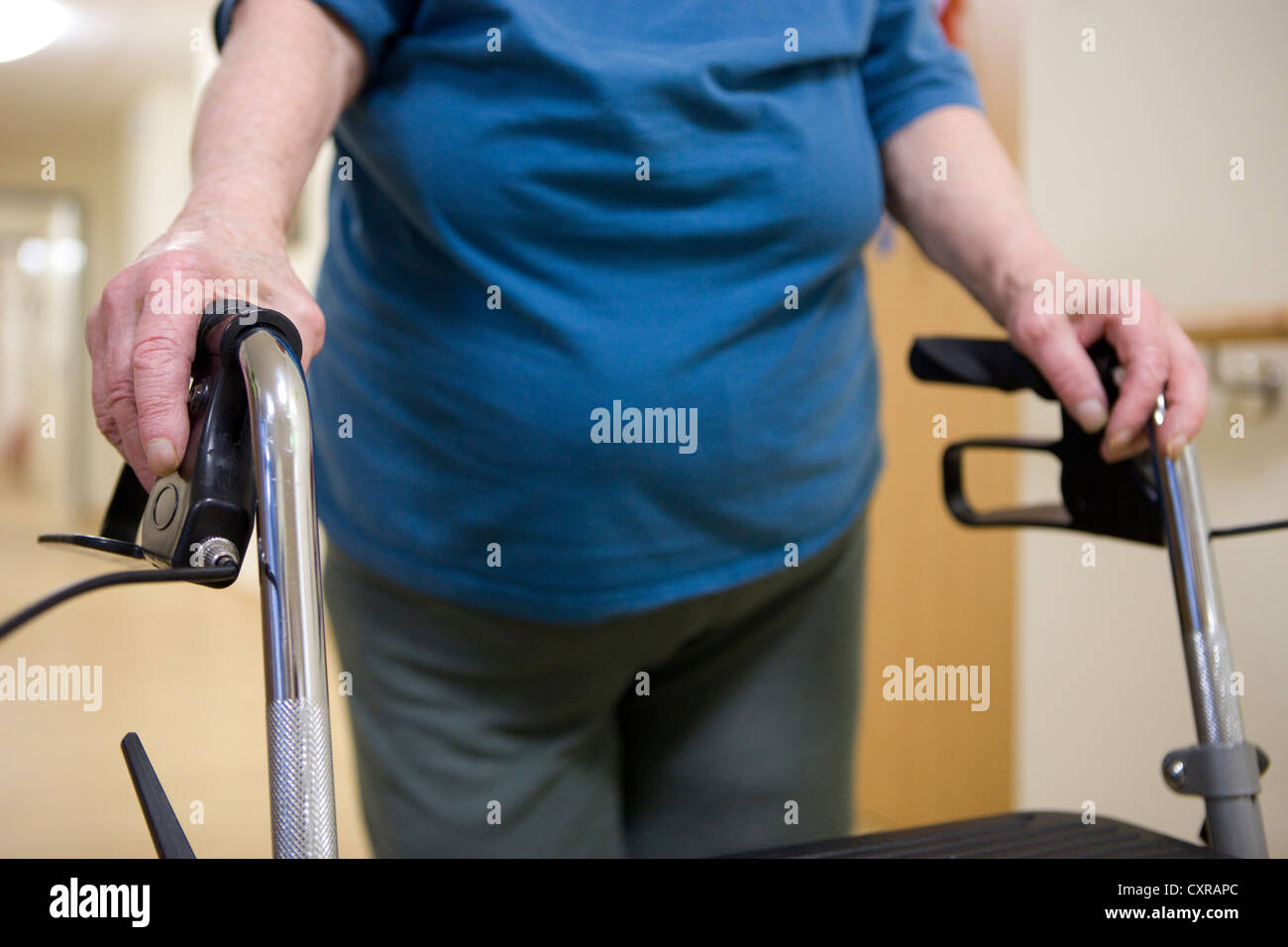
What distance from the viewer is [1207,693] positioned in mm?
478

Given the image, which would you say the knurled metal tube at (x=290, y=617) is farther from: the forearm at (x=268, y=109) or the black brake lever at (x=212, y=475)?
the forearm at (x=268, y=109)

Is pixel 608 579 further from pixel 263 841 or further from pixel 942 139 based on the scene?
pixel 263 841

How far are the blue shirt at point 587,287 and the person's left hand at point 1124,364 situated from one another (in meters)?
0.12

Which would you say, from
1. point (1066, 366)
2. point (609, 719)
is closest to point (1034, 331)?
point (1066, 366)

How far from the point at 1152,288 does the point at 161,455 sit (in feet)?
3.71

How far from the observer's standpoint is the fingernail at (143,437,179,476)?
1.06 feet

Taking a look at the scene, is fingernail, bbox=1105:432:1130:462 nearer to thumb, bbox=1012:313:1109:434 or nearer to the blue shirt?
thumb, bbox=1012:313:1109:434

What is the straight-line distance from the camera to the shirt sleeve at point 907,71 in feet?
2.13

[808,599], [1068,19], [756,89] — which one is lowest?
[808,599]

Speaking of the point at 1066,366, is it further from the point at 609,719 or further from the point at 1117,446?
the point at 609,719
